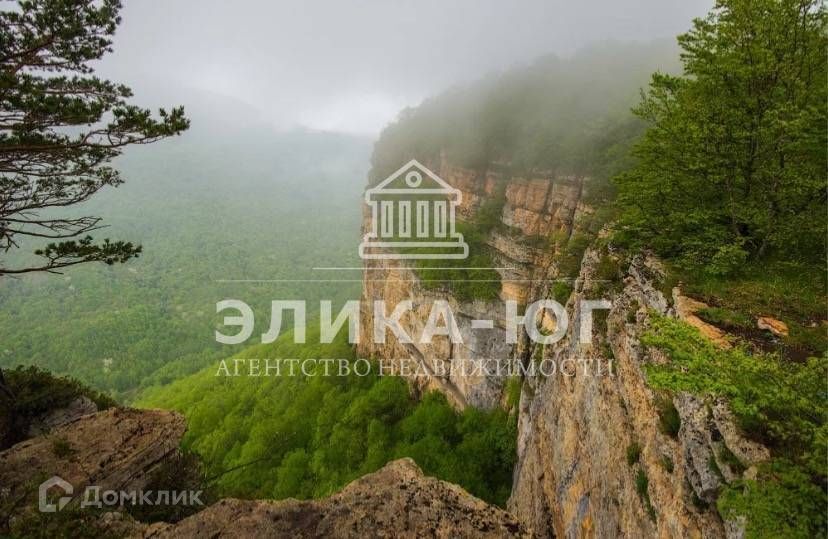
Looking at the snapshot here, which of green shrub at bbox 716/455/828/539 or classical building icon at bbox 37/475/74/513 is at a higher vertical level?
green shrub at bbox 716/455/828/539

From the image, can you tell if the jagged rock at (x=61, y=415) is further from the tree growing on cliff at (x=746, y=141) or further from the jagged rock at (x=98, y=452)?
the tree growing on cliff at (x=746, y=141)

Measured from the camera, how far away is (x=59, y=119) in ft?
26.0

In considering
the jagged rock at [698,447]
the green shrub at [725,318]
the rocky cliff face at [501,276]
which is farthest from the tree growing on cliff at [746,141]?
the rocky cliff face at [501,276]

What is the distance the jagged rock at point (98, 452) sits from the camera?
6.60 metres

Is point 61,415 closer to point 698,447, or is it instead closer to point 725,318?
point 698,447

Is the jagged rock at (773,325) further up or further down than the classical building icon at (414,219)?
further down

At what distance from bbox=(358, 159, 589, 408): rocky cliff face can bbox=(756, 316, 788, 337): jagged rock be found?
1070cm

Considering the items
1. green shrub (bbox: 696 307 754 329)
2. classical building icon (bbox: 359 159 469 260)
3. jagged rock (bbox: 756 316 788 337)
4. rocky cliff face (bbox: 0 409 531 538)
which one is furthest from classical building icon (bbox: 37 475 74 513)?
classical building icon (bbox: 359 159 469 260)

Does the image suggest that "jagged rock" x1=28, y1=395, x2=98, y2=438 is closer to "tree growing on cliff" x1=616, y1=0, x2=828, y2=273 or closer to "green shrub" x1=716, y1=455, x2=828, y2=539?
"green shrub" x1=716, y1=455, x2=828, y2=539

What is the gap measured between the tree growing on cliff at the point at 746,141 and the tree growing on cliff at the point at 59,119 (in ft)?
37.2

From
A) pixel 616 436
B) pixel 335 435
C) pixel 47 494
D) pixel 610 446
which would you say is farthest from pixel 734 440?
pixel 335 435

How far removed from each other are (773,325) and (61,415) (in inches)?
602

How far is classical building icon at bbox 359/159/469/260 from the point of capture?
1064 inches

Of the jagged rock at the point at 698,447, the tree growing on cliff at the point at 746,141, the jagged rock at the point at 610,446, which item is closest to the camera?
the jagged rock at the point at 698,447
